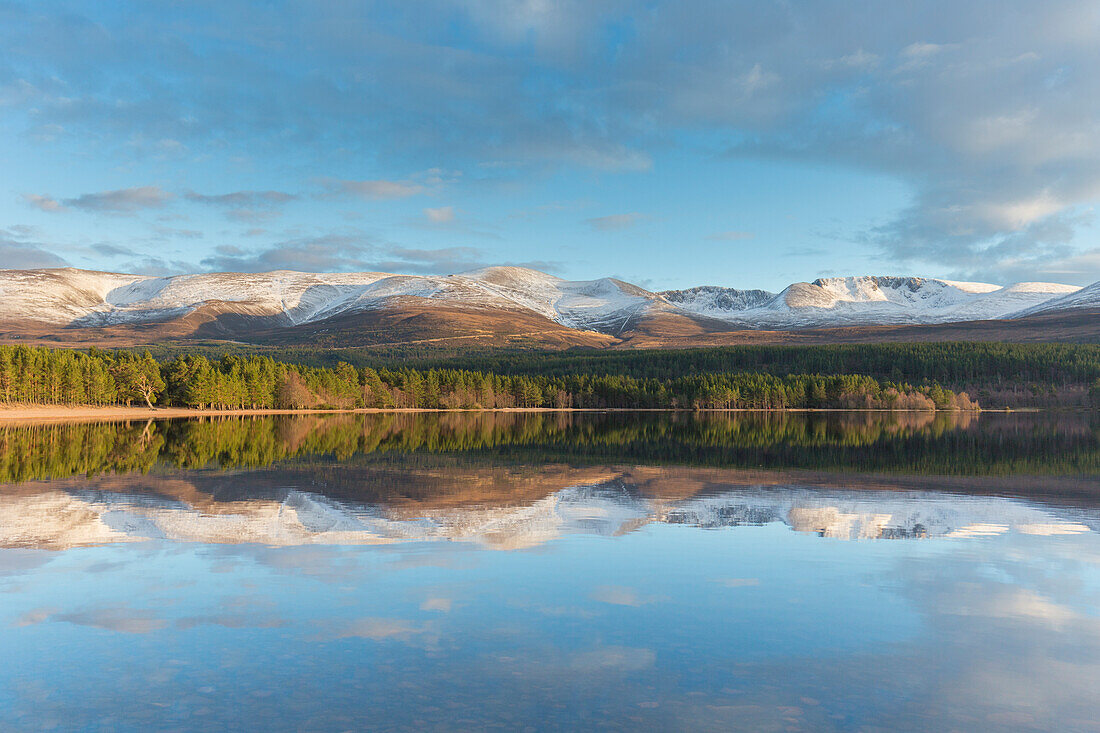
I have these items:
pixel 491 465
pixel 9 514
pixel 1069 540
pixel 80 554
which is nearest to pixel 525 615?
pixel 80 554

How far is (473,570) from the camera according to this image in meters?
16.1

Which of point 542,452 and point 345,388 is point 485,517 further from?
point 345,388

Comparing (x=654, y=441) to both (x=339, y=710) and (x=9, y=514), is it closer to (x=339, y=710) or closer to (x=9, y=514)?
(x=9, y=514)

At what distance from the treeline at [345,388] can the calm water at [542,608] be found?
10769 centimetres

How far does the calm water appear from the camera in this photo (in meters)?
9.44

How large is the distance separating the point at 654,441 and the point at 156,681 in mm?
55105

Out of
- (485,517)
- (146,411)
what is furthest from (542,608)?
(146,411)

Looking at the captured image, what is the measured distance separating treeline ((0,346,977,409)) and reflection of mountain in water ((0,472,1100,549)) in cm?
10617

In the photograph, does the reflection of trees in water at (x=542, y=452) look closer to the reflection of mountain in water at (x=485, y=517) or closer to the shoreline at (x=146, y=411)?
the reflection of mountain in water at (x=485, y=517)

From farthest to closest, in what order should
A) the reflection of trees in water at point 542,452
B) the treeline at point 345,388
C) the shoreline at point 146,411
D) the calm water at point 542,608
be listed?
the treeline at point 345,388 → the shoreline at point 146,411 → the reflection of trees in water at point 542,452 → the calm water at point 542,608

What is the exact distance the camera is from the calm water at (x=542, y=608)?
944 cm

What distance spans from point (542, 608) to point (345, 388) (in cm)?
15236

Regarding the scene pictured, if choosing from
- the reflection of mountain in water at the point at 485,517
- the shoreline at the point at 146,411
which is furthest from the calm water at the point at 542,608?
the shoreline at the point at 146,411

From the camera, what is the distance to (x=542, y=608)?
44.2ft
